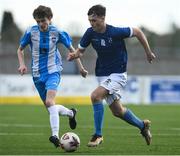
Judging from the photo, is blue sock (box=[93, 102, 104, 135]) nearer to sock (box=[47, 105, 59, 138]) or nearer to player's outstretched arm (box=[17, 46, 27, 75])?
sock (box=[47, 105, 59, 138])

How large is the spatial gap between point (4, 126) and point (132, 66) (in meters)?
35.7

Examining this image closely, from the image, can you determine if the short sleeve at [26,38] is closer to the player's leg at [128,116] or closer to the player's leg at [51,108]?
the player's leg at [51,108]

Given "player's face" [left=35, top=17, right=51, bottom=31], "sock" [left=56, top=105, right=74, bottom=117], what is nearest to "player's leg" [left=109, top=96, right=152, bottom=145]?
"sock" [left=56, top=105, right=74, bottom=117]

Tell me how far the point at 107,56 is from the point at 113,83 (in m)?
0.47

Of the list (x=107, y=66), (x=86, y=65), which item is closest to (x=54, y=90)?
(x=107, y=66)

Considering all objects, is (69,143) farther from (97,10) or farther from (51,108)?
(97,10)

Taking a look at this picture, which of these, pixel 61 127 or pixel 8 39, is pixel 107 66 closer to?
pixel 61 127

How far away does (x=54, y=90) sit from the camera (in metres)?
13.4

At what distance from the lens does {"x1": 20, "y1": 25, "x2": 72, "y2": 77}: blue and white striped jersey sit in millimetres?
13727

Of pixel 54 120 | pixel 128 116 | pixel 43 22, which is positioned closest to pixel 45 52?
pixel 43 22

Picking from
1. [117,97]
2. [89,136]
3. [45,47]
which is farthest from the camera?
[89,136]

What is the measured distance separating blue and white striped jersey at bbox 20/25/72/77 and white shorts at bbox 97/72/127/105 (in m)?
0.86

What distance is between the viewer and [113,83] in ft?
44.0

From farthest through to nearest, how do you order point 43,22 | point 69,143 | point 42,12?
point 43,22 < point 42,12 < point 69,143
